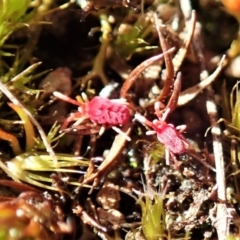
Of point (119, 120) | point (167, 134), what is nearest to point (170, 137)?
point (167, 134)

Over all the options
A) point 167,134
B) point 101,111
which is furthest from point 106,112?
point 167,134

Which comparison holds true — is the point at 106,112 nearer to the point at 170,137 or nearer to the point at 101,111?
the point at 101,111

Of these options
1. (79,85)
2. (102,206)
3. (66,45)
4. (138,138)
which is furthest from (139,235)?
(66,45)
